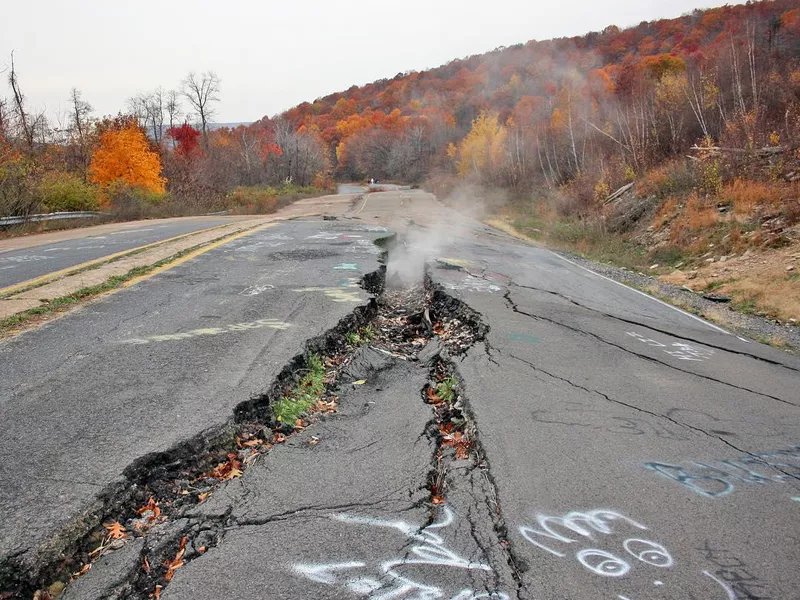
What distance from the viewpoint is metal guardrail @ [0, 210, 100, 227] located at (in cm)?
1733

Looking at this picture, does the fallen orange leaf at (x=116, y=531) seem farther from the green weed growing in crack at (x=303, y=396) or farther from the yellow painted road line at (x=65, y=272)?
the yellow painted road line at (x=65, y=272)

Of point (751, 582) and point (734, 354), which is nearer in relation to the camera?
point (751, 582)

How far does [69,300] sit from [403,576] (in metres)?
5.51

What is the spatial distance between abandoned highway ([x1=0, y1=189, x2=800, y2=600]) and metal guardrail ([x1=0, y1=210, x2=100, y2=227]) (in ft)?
43.4

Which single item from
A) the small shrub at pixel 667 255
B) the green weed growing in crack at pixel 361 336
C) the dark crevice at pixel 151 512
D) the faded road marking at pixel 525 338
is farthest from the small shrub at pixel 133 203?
the dark crevice at pixel 151 512

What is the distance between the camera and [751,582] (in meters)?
2.60

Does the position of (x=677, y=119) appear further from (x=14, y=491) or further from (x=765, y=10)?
(x=765, y=10)

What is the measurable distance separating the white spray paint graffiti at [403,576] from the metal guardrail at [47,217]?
18.5 metres

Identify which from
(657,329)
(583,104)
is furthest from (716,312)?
(583,104)

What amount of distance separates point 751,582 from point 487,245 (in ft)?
46.3

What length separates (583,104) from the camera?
4500 cm

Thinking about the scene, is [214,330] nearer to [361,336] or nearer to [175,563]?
[361,336]

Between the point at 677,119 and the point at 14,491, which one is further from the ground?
the point at 677,119

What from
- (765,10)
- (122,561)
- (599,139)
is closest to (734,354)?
(122,561)
